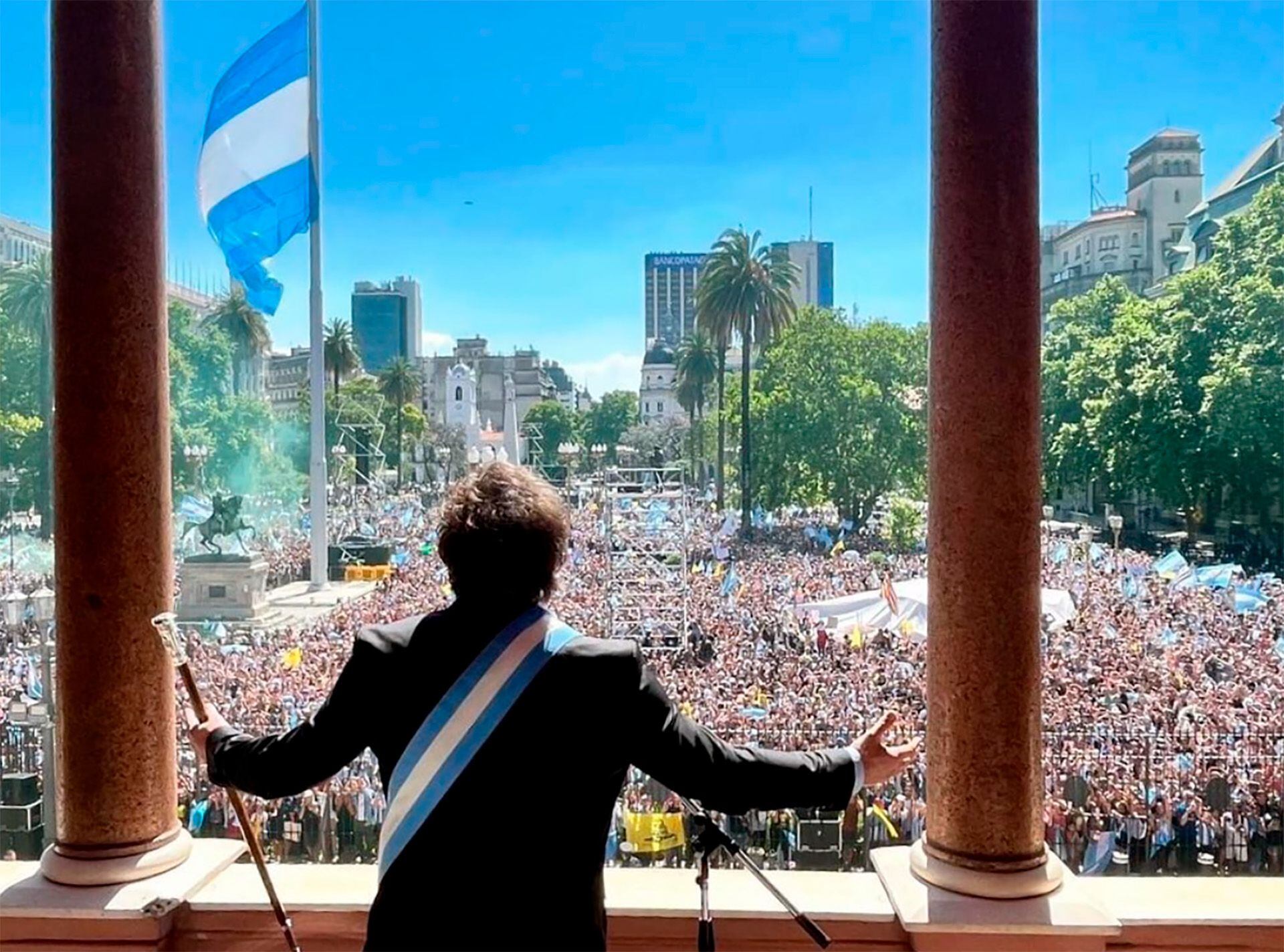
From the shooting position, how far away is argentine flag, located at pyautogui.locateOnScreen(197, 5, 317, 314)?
8805 millimetres

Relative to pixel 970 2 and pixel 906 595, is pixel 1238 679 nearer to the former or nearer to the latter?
pixel 906 595

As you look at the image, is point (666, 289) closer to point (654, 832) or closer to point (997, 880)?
point (654, 832)

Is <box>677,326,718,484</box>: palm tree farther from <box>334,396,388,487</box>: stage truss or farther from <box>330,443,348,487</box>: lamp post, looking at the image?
<box>330,443,348,487</box>: lamp post

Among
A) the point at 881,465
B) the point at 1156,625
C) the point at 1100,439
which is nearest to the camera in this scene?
the point at 1156,625

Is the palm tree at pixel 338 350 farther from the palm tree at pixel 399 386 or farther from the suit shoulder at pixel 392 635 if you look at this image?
the suit shoulder at pixel 392 635

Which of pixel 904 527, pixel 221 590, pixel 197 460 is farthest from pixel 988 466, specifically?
pixel 904 527

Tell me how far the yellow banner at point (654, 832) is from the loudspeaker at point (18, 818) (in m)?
4.11

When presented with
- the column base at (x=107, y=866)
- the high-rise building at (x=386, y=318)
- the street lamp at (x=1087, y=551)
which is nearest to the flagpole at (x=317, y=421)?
the street lamp at (x=1087, y=551)

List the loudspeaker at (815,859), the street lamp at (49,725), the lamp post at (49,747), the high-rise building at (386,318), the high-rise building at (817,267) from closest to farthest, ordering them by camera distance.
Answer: the lamp post at (49,747) → the street lamp at (49,725) → the loudspeaker at (815,859) → the high-rise building at (817,267) → the high-rise building at (386,318)

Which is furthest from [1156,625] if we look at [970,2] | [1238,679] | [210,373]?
[210,373]

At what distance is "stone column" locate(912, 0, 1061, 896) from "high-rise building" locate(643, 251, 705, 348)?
358 feet

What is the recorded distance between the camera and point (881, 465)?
124 ft

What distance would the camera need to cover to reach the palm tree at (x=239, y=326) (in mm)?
33719

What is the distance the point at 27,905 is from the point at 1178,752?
9.41 metres
